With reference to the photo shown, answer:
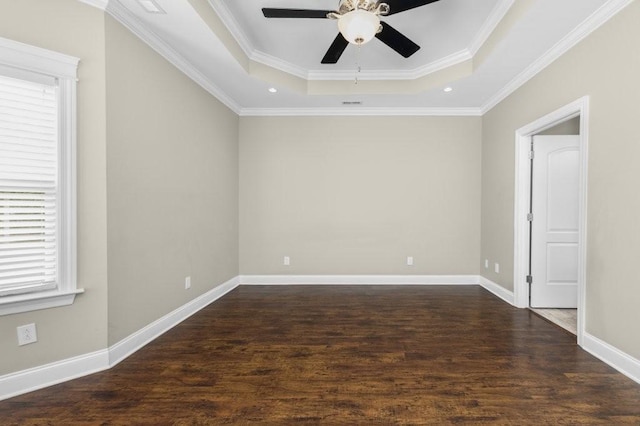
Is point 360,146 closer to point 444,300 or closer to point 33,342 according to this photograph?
point 444,300

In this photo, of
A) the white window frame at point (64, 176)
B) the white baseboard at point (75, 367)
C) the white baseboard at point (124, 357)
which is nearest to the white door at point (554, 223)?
the white baseboard at point (124, 357)

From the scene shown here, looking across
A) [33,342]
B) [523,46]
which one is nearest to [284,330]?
[33,342]

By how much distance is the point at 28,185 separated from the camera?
6.38ft

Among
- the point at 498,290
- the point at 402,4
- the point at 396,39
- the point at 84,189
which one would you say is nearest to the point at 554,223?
the point at 498,290

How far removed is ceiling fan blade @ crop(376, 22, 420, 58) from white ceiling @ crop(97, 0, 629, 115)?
42cm

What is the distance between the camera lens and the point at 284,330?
296 cm

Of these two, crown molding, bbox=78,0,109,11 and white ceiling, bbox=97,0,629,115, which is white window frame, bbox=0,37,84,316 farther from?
white ceiling, bbox=97,0,629,115

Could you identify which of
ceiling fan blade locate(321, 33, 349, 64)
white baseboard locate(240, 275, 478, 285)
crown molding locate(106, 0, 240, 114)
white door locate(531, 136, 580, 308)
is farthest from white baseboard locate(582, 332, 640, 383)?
crown molding locate(106, 0, 240, 114)

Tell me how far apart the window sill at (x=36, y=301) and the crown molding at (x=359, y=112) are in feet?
11.1

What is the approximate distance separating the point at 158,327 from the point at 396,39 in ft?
10.8

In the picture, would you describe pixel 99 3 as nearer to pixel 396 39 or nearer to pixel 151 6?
pixel 151 6

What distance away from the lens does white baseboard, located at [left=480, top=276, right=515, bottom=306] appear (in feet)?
12.2

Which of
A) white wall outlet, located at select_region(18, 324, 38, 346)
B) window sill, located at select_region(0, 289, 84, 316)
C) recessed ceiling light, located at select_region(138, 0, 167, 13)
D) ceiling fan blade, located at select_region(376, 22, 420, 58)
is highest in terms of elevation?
recessed ceiling light, located at select_region(138, 0, 167, 13)

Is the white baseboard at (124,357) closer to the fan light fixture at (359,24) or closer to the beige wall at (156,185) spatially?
the beige wall at (156,185)
